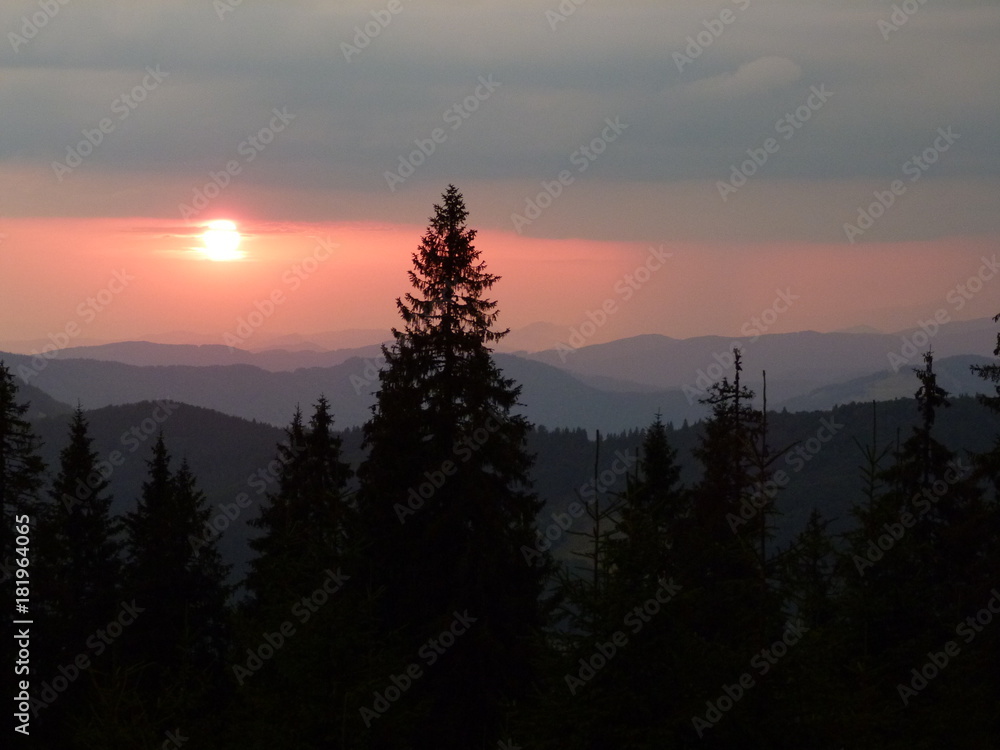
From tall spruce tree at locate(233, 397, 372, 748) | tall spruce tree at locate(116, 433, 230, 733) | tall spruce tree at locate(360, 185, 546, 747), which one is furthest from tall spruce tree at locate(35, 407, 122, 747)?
tall spruce tree at locate(233, 397, 372, 748)

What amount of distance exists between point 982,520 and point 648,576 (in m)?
19.7

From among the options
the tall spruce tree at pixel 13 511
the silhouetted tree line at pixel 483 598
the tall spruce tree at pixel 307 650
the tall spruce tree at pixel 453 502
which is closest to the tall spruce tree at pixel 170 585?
the silhouetted tree line at pixel 483 598

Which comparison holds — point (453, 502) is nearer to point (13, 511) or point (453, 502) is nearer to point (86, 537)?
point (13, 511)

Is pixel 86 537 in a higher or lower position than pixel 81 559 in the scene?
higher

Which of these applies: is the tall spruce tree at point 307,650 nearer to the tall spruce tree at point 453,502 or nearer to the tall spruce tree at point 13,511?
the tall spruce tree at point 453,502

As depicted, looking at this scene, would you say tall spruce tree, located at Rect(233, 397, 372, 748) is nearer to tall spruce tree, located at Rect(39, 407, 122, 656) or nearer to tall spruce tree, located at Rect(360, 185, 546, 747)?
tall spruce tree, located at Rect(360, 185, 546, 747)

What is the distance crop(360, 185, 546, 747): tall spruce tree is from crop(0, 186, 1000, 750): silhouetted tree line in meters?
0.08

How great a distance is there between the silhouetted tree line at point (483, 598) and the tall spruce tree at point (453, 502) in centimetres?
8

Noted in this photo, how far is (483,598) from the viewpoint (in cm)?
2847

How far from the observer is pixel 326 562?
1950 cm

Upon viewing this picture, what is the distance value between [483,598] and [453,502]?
2664 mm

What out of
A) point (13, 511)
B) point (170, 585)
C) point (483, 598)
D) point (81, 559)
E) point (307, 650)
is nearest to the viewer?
point (307, 650)

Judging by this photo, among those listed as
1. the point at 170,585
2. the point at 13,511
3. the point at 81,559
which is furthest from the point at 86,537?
the point at 13,511

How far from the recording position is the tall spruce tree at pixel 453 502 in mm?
28250
